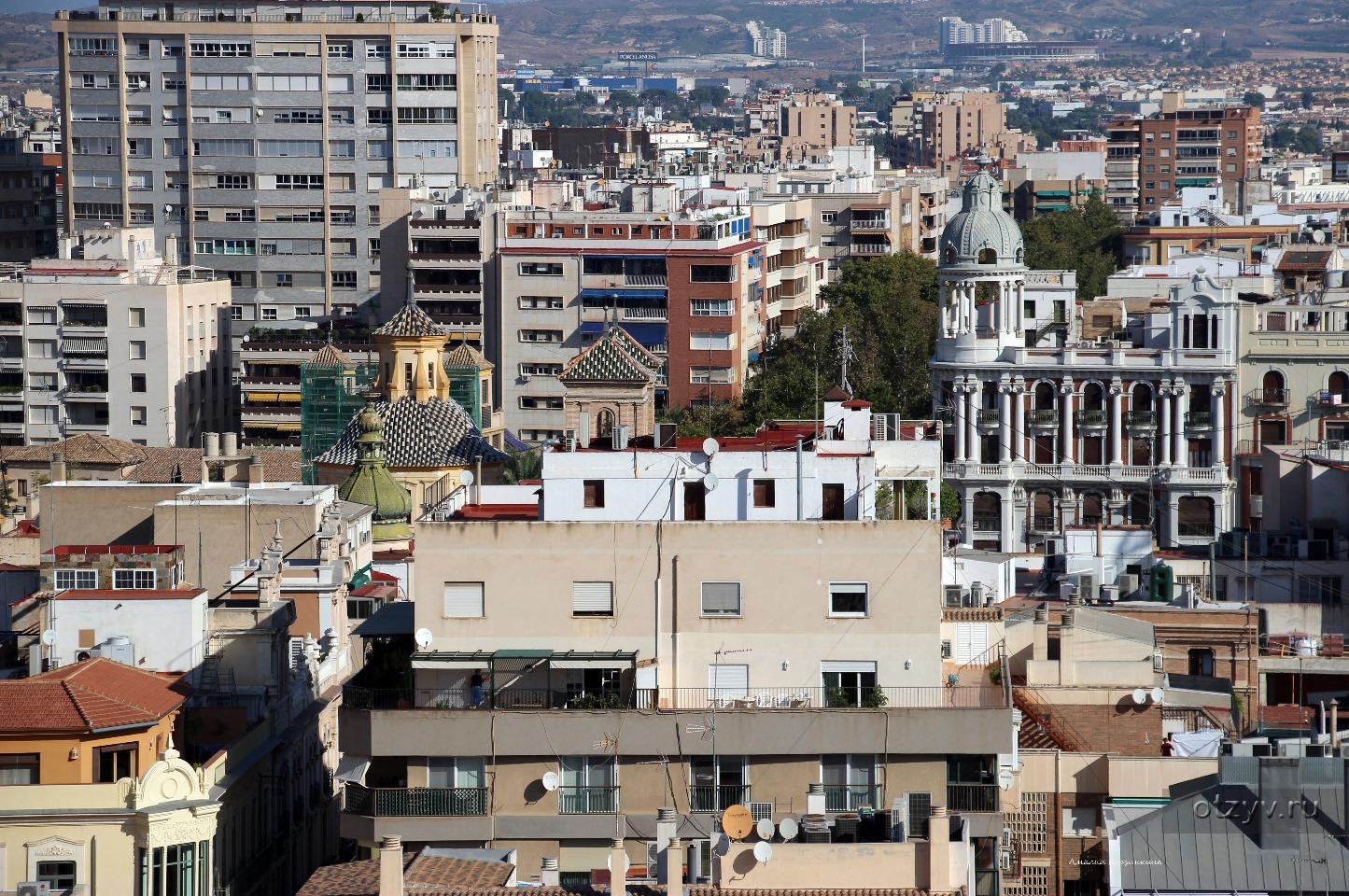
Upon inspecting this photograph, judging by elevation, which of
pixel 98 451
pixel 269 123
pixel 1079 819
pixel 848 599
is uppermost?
pixel 269 123

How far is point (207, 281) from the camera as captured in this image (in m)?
118

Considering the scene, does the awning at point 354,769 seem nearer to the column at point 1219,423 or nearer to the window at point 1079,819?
the window at point 1079,819

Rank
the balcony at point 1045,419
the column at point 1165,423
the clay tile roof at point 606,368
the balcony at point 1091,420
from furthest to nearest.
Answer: the balcony at point 1045,419 → the balcony at point 1091,420 → the column at point 1165,423 → the clay tile roof at point 606,368

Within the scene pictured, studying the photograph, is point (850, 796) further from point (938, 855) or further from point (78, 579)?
point (78, 579)

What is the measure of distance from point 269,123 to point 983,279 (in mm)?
60315

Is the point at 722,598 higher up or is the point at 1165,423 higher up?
the point at 722,598

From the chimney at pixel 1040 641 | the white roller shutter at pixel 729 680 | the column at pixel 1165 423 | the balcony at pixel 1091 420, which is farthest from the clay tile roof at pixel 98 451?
the white roller shutter at pixel 729 680

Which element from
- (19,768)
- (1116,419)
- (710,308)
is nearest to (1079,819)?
A: (19,768)

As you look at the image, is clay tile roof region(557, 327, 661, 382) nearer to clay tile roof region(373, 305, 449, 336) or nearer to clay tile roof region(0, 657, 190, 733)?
clay tile roof region(373, 305, 449, 336)

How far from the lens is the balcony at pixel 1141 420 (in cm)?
8431

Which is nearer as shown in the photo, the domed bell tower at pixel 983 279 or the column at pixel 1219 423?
the column at pixel 1219 423

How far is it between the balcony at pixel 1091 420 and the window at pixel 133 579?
42.8 metres

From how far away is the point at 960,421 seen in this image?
85.2 metres

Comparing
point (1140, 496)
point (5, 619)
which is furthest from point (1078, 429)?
point (5, 619)
